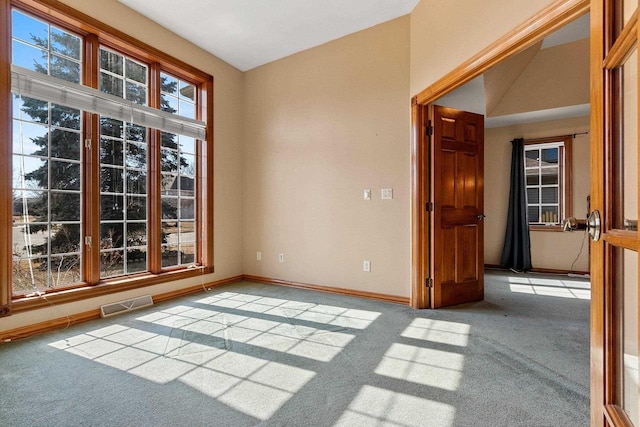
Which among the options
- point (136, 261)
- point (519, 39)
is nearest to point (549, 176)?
point (519, 39)

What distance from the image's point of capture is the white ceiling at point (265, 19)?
3096 mm

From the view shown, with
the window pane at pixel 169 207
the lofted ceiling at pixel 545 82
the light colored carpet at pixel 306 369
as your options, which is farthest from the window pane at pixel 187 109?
the lofted ceiling at pixel 545 82

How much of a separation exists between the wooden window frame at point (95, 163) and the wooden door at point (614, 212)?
348cm

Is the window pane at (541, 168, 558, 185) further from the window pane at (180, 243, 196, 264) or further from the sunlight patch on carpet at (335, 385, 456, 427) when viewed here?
the window pane at (180, 243, 196, 264)

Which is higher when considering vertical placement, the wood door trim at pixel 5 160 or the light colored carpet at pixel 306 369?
the wood door trim at pixel 5 160

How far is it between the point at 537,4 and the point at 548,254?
4.69 metres

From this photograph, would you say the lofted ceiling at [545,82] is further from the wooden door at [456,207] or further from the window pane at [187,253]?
the window pane at [187,253]

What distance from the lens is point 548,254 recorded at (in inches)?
204

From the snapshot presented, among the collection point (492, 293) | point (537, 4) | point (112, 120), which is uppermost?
point (537, 4)

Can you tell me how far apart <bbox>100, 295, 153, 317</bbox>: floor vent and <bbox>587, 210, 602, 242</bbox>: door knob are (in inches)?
139

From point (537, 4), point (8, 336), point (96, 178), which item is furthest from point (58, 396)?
point (537, 4)

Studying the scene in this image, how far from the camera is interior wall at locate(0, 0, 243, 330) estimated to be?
3324 millimetres

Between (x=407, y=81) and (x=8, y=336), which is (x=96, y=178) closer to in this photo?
(x=8, y=336)

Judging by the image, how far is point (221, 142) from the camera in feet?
13.8
